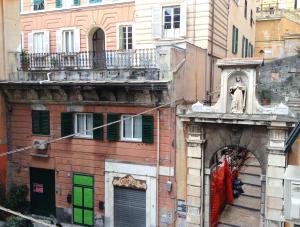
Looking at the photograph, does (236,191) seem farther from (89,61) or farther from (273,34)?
(273,34)

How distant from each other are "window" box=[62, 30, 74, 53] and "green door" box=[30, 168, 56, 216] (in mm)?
7897

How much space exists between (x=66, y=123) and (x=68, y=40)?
7276mm

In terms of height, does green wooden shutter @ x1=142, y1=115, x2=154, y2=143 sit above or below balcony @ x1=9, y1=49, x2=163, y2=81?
→ below

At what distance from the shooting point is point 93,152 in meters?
16.8

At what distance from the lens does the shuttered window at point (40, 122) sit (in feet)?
58.4

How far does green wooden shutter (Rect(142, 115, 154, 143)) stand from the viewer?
1549 cm

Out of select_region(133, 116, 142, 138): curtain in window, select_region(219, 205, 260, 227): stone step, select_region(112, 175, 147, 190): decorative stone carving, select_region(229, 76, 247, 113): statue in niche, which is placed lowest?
select_region(219, 205, 260, 227): stone step

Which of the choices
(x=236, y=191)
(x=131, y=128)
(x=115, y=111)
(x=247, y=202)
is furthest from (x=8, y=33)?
(x=247, y=202)

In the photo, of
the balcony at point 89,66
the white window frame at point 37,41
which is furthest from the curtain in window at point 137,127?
the white window frame at point 37,41

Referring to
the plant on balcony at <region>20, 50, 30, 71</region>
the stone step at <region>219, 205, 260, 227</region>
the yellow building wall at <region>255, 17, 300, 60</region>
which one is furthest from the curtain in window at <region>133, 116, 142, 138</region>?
the yellow building wall at <region>255, 17, 300, 60</region>

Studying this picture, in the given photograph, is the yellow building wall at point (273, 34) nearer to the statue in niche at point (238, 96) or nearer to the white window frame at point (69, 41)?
the white window frame at point (69, 41)

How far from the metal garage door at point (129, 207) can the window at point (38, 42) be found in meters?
11.3

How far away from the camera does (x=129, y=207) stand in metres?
16.3

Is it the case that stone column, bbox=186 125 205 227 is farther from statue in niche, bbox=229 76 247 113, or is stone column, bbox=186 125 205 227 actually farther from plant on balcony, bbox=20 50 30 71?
plant on balcony, bbox=20 50 30 71
